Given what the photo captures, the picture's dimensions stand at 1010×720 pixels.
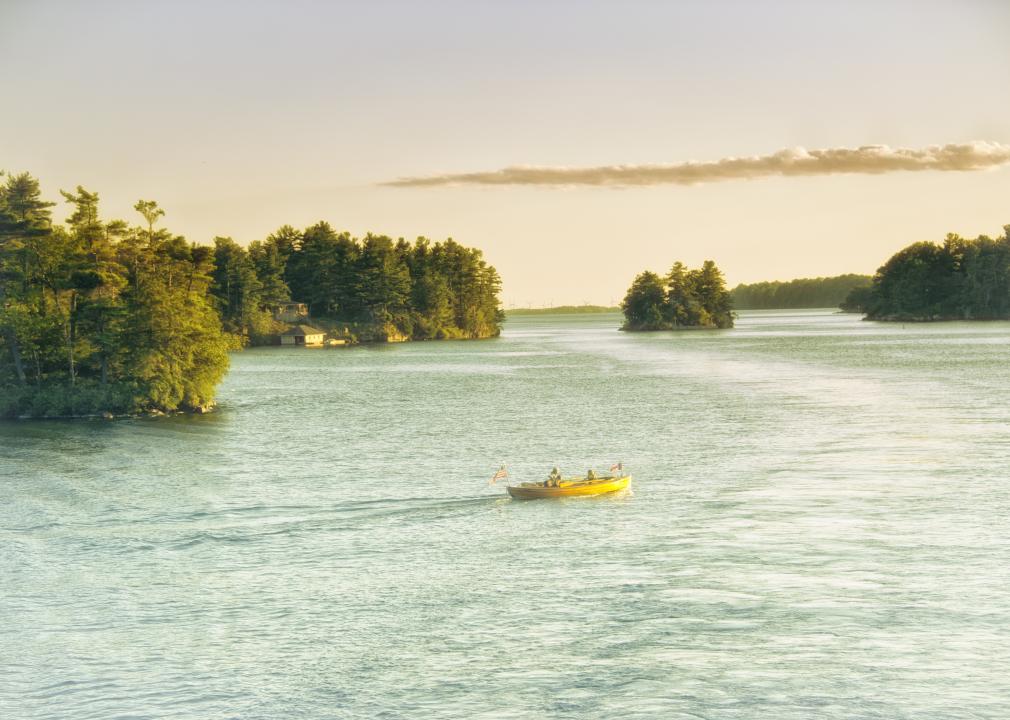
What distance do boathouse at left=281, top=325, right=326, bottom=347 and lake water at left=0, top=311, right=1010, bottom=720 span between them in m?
135

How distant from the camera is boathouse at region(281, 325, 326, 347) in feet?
639

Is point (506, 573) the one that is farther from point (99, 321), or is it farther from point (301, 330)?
point (301, 330)

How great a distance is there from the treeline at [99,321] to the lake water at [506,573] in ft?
26.3

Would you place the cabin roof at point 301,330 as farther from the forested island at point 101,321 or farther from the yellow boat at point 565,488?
the yellow boat at point 565,488

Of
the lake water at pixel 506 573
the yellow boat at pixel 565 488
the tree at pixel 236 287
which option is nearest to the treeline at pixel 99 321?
the lake water at pixel 506 573

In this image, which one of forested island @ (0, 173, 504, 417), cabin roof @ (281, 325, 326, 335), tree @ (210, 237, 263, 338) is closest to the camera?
forested island @ (0, 173, 504, 417)

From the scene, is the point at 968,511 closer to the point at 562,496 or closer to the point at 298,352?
the point at 562,496

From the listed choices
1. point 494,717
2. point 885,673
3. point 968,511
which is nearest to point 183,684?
point 494,717

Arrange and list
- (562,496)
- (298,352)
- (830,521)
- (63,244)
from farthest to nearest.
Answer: (298,352) → (63,244) → (562,496) → (830,521)

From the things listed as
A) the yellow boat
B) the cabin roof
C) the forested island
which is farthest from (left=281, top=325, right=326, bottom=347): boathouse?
the yellow boat

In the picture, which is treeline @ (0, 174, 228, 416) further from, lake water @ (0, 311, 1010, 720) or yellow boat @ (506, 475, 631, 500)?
yellow boat @ (506, 475, 631, 500)

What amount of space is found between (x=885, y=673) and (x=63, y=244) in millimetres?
63077

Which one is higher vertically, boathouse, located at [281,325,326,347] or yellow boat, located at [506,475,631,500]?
boathouse, located at [281,325,326,347]

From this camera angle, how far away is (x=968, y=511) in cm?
3447
